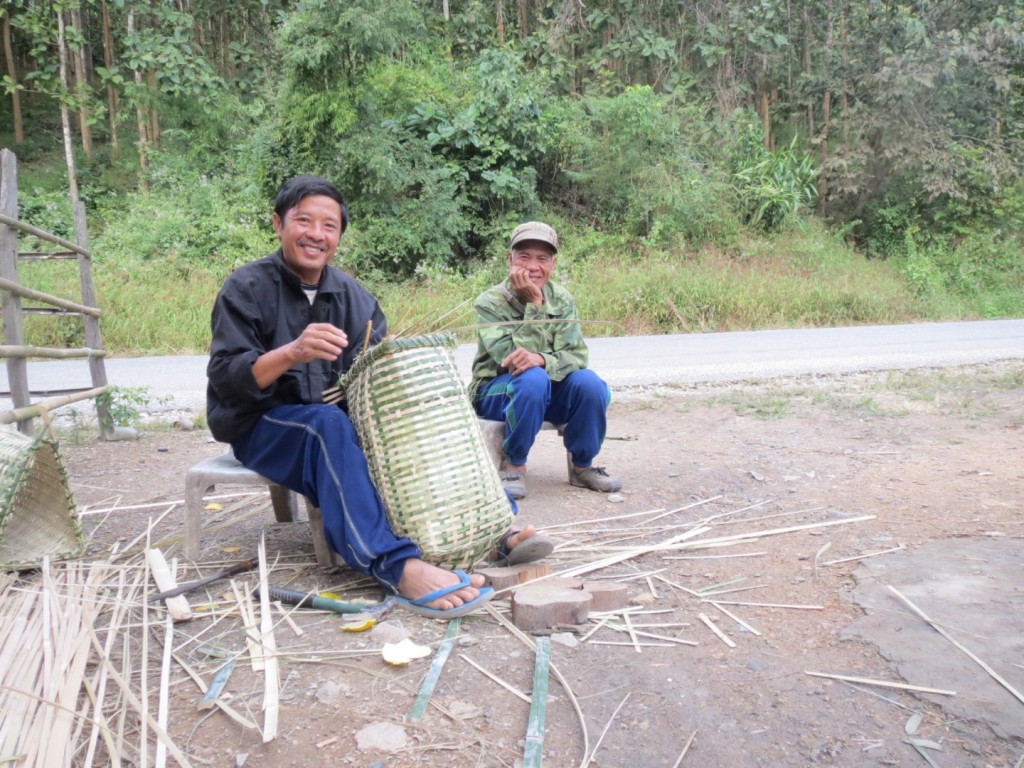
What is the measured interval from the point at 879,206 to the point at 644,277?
6.87m

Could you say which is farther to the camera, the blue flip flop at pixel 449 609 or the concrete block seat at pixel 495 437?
the concrete block seat at pixel 495 437

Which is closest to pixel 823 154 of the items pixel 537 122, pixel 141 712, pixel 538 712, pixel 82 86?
pixel 537 122

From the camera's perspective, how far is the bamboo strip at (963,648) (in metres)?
2.19

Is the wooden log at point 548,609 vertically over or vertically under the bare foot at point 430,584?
under

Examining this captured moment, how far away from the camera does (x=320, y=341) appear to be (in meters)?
2.54

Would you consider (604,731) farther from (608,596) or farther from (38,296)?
(38,296)

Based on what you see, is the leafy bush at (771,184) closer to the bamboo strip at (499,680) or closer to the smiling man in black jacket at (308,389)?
the smiling man in black jacket at (308,389)

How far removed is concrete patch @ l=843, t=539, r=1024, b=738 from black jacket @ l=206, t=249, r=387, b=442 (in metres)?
1.86

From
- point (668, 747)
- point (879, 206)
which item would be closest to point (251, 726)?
point (668, 747)

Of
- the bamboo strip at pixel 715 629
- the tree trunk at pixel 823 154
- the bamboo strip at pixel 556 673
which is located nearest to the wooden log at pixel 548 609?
the bamboo strip at pixel 556 673

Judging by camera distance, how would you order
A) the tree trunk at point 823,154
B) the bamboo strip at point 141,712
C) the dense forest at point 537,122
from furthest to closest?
the tree trunk at point 823,154 → the dense forest at point 537,122 → the bamboo strip at point 141,712

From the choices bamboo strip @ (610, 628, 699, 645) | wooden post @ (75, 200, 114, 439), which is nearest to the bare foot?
bamboo strip @ (610, 628, 699, 645)

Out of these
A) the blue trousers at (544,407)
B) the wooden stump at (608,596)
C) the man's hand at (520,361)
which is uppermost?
the man's hand at (520,361)

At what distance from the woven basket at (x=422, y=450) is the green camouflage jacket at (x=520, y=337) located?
1202mm
